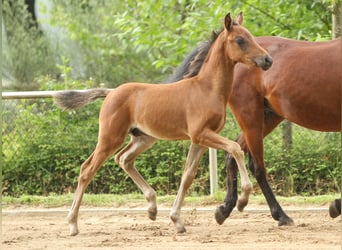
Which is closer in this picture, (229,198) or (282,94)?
(282,94)

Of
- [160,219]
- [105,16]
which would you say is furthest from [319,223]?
[105,16]

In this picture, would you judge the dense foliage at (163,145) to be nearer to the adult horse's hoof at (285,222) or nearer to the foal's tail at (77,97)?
the adult horse's hoof at (285,222)

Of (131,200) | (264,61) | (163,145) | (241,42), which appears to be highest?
(241,42)

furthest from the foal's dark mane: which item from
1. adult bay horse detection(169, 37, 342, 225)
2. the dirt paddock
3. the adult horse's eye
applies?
the dirt paddock

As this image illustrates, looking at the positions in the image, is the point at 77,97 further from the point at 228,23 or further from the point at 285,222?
the point at 285,222

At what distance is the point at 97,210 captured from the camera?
958cm

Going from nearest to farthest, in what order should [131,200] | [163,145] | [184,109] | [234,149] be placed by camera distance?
[234,149]
[184,109]
[131,200]
[163,145]

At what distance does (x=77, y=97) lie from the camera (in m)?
7.98

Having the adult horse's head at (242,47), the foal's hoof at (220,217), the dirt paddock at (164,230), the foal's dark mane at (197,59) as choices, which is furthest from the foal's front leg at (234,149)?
the foal's dark mane at (197,59)

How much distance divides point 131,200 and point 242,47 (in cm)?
352

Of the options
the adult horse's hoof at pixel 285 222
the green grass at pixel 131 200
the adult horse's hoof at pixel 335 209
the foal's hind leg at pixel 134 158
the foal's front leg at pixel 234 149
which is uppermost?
the foal's front leg at pixel 234 149

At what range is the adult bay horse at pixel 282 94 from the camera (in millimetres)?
7672

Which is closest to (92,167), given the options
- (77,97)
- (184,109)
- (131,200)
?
(77,97)

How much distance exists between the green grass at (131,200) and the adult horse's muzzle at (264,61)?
298cm
